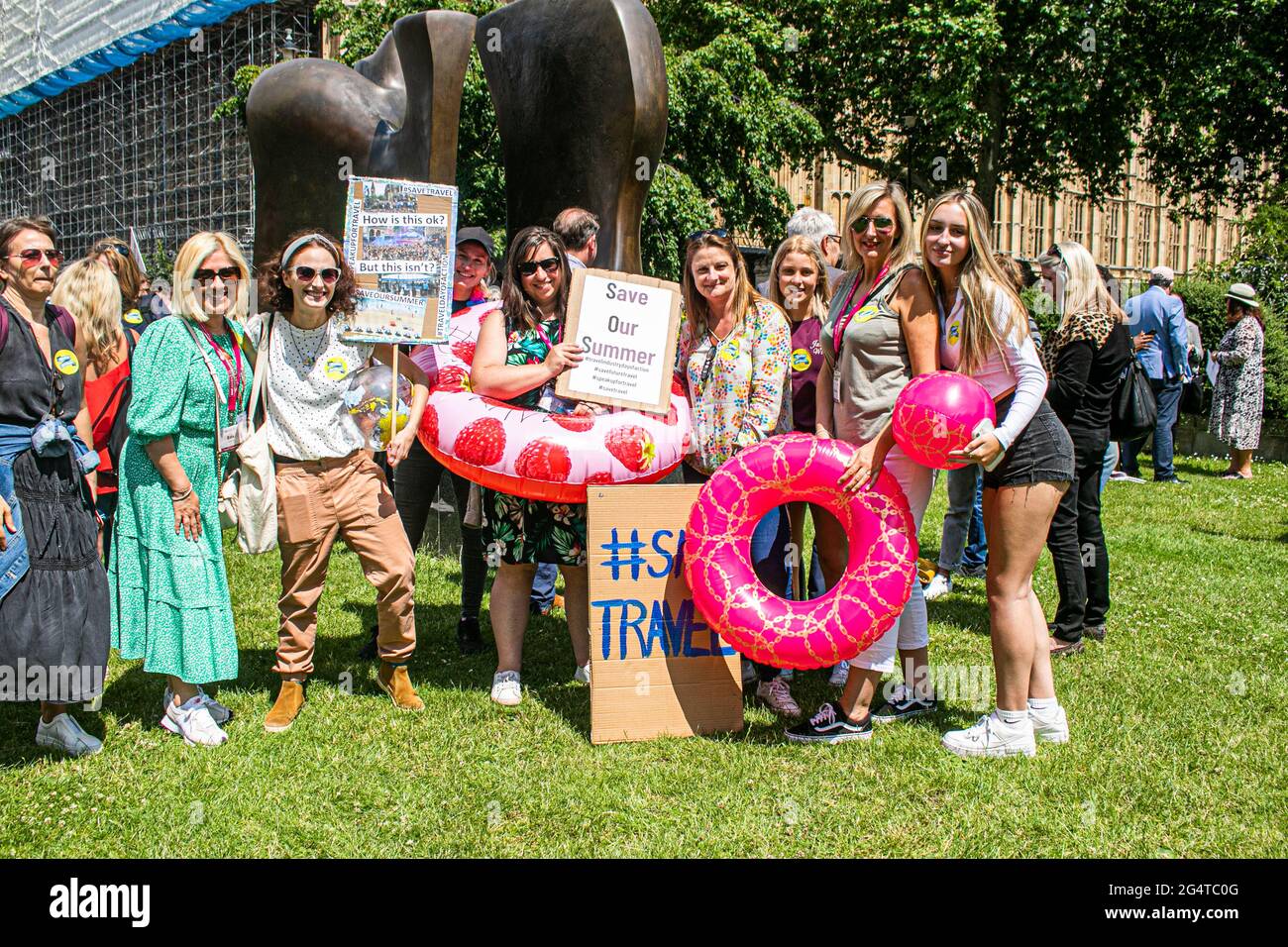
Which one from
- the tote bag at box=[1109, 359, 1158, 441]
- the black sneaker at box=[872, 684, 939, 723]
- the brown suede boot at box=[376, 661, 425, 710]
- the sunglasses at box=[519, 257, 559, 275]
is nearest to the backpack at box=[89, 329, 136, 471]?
the brown suede boot at box=[376, 661, 425, 710]

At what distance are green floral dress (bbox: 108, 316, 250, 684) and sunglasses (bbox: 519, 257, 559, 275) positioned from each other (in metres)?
1.17

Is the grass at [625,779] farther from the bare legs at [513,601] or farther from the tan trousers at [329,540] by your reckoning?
the tan trousers at [329,540]

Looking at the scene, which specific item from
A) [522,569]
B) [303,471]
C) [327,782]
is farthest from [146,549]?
[522,569]

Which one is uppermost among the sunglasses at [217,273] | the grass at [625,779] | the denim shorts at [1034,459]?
the sunglasses at [217,273]

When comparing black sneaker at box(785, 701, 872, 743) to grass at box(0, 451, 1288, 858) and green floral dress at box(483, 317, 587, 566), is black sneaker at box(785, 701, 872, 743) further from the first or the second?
green floral dress at box(483, 317, 587, 566)

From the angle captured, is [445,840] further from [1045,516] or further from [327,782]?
[1045,516]

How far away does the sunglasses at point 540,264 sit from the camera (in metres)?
4.21

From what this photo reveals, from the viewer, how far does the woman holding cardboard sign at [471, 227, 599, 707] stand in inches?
159

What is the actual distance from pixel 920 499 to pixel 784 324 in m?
0.87

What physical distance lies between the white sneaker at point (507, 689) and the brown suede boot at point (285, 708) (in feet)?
2.55

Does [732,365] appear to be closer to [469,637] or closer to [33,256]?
[469,637]

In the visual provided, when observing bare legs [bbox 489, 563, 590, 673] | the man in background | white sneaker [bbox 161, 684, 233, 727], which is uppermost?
the man in background

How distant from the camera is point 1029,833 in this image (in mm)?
3252

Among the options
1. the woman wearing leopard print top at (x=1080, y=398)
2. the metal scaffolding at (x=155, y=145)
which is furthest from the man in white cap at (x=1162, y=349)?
the metal scaffolding at (x=155, y=145)
